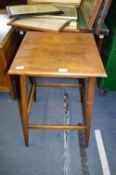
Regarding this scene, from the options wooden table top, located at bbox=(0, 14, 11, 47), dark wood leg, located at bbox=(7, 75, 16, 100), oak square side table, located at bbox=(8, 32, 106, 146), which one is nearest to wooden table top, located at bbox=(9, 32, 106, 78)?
oak square side table, located at bbox=(8, 32, 106, 146)

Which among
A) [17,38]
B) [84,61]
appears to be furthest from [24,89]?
[17,38]

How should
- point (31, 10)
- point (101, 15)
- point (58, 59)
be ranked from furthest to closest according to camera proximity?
point (31, 10) < point (101, 15) < point (58, 59)

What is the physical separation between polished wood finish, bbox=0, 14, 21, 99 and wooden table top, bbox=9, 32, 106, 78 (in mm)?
216

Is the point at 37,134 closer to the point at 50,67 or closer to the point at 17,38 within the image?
the point at 50,67

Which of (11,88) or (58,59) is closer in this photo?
(58,59)

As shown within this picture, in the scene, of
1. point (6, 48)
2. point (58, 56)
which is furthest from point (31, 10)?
point (58, 56)

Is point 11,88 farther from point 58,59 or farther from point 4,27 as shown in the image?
point 58,59

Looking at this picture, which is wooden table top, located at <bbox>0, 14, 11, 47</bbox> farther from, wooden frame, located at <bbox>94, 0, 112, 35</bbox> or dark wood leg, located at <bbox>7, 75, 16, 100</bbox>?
wooden frame, located at <bbox>94, 0, 112, 35</bbox>

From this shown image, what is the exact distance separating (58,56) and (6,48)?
555 millimetres

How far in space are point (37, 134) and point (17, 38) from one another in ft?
2.91

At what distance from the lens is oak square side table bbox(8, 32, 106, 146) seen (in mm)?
942

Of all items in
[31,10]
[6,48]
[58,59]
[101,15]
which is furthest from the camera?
[31,10]

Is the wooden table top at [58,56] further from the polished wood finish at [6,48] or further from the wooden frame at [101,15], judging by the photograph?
the polished wood finish at [6,48]

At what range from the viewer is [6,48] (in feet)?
4.70
